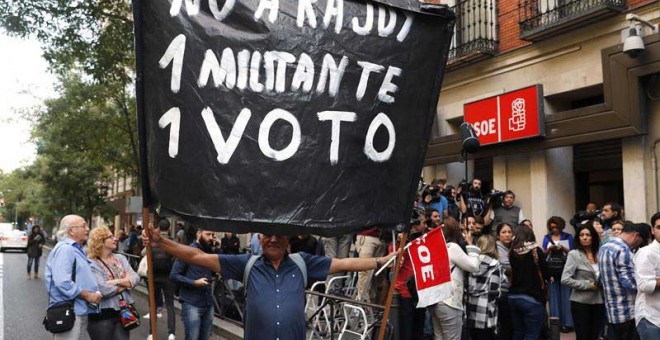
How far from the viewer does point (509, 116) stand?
12852 mm

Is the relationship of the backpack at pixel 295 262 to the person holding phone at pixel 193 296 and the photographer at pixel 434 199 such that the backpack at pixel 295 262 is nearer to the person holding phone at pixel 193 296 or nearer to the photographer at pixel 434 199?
the person holding phone at pixel 193 296

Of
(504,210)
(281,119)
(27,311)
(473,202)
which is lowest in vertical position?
(27,311)

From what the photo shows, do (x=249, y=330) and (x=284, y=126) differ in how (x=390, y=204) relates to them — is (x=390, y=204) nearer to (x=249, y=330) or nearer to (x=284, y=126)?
(x=284, y=126)

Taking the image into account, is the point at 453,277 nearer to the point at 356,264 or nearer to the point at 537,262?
the point at 537,262

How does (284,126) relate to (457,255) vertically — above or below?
above

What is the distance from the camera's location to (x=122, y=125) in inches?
910

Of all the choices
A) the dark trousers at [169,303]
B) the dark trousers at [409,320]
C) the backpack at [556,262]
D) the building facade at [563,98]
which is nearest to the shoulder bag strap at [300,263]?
the dark trousers at [409,320]

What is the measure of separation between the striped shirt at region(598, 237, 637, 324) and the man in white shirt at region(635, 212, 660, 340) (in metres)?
0.52

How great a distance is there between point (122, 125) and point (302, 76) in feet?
68.4

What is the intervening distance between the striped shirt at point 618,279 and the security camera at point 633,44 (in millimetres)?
4771

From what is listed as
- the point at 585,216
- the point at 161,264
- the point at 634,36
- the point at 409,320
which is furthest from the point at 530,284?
the point at 161,264

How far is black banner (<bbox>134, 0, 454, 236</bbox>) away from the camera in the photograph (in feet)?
11.0

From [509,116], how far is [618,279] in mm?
6681

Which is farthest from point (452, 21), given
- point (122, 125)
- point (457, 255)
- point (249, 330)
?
point (122, 125)
